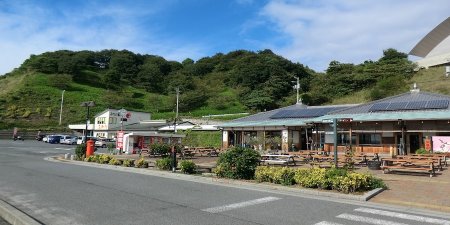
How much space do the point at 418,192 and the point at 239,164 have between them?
19.9 feet

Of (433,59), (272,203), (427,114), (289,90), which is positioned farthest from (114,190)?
(433,59)

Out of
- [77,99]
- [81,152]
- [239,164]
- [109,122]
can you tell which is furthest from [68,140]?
[239,164]

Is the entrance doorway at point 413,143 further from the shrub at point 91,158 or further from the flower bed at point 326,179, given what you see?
the shrub at point 91,158

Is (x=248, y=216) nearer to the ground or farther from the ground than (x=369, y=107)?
nearer to the ground

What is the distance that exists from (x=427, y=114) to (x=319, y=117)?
8906 millimetres

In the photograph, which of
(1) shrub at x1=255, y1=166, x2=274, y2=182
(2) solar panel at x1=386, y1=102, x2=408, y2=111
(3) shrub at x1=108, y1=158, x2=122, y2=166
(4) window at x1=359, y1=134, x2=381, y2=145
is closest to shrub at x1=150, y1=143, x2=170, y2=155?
(3) shrub at x1=108, y1=158, x2=122, y2=166

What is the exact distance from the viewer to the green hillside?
59344 millimetres

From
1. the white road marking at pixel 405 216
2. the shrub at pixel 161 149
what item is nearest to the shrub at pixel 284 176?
the white road marking at pixel 405 216

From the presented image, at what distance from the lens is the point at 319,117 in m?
31.1

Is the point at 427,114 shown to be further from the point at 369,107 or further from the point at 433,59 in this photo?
the point at 433,59

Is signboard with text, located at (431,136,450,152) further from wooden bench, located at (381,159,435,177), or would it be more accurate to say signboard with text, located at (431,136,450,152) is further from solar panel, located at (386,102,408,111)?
wooden bench, located at (381,159,435,177)

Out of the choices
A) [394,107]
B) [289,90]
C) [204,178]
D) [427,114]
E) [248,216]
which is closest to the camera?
[248,216]

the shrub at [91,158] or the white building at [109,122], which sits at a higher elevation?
the white building at [109,122]

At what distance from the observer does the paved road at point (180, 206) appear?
718 centimetres
